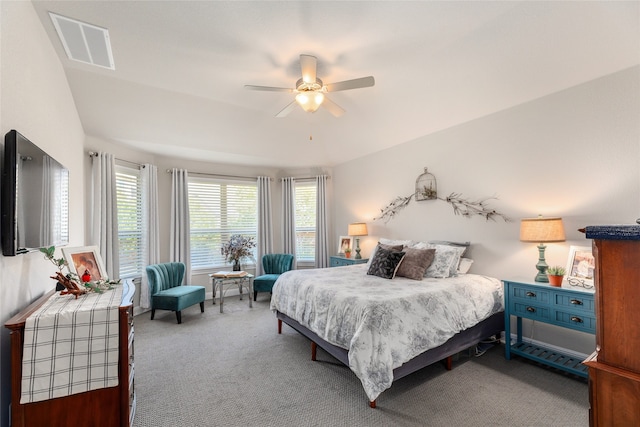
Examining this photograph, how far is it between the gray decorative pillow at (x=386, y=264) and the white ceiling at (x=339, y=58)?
200 centimetres

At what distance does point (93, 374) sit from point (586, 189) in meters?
4.24

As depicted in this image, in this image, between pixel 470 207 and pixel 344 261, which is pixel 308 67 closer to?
pixel 470 207

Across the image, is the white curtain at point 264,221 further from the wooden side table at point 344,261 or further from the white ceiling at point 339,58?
the white ceiling at point 339,58

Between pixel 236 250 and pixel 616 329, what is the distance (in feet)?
16.6

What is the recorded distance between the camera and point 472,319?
2.79 meters

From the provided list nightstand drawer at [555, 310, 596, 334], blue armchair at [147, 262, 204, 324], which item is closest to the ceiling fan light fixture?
nightstand drawer at [555, 310, 596, 334]

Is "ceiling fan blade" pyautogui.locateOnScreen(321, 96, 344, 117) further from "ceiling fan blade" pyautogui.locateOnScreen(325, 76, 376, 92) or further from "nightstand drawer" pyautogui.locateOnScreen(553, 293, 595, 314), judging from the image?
"nightstand drawer" pyautogui.locateOnScreen(553, 293, 595, 314)

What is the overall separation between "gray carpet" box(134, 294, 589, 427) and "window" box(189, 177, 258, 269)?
2.35 metres

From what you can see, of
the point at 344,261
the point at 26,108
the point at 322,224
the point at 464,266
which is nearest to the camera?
the point at 26,108

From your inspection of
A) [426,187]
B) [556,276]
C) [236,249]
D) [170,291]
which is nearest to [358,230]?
[426,187]

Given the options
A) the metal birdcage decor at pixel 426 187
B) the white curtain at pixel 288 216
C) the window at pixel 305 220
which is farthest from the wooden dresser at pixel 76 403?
the window at pixel 305 220

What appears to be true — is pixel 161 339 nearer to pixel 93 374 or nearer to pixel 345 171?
pixel 93 374

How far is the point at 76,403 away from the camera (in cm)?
162

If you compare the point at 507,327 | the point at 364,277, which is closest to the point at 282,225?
the point at 364,277
